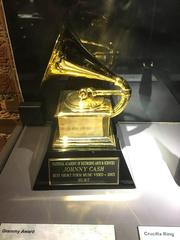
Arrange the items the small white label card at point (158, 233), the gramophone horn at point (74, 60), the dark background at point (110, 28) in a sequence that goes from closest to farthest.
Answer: the small white label card at point (158, 233)
the gramophone horn at point (74, 60)
the dark background at point (110, 28)

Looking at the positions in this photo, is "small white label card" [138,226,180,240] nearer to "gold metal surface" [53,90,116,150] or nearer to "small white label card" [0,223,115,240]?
"small white label card" [0,223,115,240]

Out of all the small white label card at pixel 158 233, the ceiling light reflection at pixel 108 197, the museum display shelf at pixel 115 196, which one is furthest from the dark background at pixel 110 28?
the small white label card at pixel 158 233

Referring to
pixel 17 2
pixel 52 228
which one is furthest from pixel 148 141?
pixel 17 2

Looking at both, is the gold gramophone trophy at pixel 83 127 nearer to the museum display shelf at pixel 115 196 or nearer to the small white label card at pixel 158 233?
the museum display shelf at pixel 115 196

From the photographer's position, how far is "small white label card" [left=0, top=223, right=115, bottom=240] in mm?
736

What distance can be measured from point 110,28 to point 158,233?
72cm

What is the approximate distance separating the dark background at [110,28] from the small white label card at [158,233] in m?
0.62

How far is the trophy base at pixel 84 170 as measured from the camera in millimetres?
891

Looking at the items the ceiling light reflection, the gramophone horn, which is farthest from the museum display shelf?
the gramophone horn

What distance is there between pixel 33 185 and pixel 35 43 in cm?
54

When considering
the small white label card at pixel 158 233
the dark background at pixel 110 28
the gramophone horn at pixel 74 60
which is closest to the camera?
the small white label card at pixel 158 233

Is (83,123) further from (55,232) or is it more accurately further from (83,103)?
(55,232)

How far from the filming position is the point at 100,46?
105 cm

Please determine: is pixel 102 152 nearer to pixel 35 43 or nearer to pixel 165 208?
pixel 165 208
